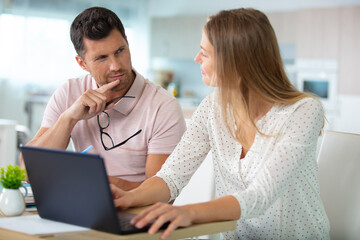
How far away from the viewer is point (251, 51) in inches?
52.0

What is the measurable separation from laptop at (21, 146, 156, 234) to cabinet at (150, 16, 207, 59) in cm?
651

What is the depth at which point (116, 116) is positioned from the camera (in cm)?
184

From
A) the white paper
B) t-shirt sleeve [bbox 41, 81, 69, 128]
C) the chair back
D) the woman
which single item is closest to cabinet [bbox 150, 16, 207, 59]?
t-shirt sleeve [bbox 41, 81, 69, 128]

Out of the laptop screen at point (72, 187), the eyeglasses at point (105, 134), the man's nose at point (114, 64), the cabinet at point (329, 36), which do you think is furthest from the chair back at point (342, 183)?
the cabinet at point (329, 36)

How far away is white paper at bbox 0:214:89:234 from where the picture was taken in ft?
3.28

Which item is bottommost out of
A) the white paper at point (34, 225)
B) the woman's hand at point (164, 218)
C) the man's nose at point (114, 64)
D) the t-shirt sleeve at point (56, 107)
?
the white paper at point (34, 225)

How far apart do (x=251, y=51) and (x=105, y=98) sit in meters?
0.64

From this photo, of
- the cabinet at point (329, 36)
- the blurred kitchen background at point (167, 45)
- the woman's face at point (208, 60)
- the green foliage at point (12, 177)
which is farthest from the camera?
the cabinet at point (329, 36)

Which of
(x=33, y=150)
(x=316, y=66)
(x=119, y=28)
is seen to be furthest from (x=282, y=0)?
(x=33, y=150)

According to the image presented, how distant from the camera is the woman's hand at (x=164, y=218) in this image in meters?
0.96

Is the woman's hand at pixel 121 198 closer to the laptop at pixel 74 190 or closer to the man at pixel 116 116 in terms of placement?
the laptop at pixel 74 190

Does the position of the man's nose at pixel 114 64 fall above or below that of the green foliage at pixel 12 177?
above

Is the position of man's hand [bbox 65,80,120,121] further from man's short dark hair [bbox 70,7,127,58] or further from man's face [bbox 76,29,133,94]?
man's short dark hair [bbox 70,7,127,58]

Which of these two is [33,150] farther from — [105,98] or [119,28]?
[119,28]
